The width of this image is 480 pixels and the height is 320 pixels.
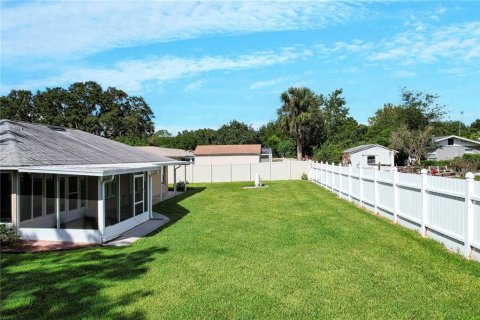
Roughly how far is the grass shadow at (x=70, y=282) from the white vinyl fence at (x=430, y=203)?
5541mm

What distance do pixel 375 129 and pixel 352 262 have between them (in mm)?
63881

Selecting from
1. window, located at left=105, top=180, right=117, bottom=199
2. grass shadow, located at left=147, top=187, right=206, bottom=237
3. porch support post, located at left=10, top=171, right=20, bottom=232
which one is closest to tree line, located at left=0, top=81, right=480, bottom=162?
grass shadow, located at left=147, top=187, right=206, bottom=237

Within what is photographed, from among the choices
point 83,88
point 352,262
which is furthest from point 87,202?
point 83,88

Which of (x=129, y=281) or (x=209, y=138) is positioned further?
(x=209, y=138)

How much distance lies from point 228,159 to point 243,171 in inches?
311

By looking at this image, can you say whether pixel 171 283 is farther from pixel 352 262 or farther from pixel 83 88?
pixel 83 88

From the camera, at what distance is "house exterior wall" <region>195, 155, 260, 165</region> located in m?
42.8

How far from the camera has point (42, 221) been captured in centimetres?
1059

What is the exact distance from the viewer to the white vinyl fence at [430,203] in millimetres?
6691

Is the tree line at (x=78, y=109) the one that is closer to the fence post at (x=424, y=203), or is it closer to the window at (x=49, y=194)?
the window at (x=49, y=194)

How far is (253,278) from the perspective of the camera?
6266 mm

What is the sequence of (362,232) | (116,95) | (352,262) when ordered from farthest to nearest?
(116,95) < (362,232) < (352,262)

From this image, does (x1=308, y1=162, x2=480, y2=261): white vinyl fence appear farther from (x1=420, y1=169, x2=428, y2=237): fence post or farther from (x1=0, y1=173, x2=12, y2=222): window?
(x1=0, y1=173, x2=12, y2=222): window

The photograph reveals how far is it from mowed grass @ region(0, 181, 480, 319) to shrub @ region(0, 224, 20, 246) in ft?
3.82
